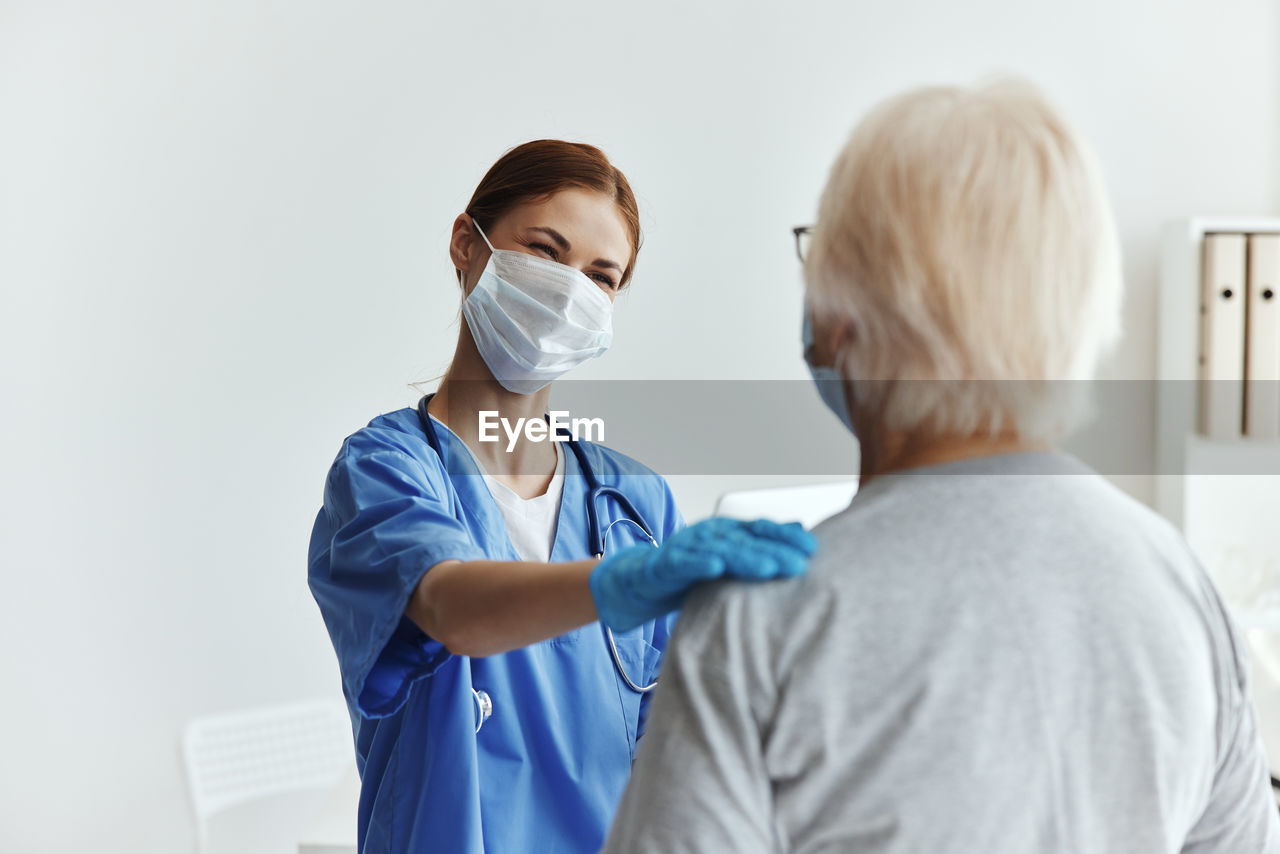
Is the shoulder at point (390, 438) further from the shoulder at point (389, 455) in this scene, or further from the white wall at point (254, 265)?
the white wall at point (254, 265)

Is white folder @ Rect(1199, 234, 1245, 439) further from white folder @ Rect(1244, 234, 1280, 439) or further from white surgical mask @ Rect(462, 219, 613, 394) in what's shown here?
white surgical mask @ Rect(462, 219, 613, 394)

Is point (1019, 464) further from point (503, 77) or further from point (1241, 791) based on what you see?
point (503, 77)

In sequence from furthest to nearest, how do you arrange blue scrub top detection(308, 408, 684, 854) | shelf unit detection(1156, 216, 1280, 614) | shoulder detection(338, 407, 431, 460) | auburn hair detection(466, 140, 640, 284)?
shelf unit detection(1156, 216, 1280, 614)
auburn hair detection(466, 140, 640, 284)
shoulder detection(338, 407, 431, 460)
blue scrub top detection(308, 408, 684, 854)

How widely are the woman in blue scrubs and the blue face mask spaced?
0.11 meters

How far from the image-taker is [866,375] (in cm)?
65

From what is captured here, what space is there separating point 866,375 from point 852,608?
16 centimetres

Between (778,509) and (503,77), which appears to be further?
(503,77)

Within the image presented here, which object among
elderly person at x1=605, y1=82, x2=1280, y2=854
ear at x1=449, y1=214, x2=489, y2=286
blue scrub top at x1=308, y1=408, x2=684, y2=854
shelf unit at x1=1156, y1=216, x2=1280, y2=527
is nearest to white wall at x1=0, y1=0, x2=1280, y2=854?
shelf unit at x1=1156, y1=216, x2=1280, y2=527

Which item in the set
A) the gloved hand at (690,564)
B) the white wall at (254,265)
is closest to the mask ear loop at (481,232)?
the gloved hand at (690,564)

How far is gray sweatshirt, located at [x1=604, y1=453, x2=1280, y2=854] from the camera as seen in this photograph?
1.90 feet

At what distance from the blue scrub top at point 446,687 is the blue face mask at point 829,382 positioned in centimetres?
37

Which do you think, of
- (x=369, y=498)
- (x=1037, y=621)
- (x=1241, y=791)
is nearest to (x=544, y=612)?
(x=369, y=498)

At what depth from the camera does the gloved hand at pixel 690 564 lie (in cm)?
62

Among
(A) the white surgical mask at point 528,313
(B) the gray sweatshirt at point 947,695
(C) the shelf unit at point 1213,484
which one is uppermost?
(A) the white surgical mask at point 528,313
